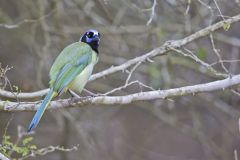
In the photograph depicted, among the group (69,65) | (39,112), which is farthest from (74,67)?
(39,112)

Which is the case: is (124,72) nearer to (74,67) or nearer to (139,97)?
(74,67)

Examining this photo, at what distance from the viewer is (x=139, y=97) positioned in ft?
14.1

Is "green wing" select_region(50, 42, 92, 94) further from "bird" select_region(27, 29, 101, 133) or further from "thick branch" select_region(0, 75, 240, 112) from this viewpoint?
"thick branch" select_region(0, 75, 240, 112)

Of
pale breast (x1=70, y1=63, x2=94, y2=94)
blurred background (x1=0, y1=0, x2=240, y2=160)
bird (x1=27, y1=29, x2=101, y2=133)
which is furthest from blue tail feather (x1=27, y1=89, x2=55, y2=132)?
blurred background (x1=0, y1=0, x2=240, y2=160)

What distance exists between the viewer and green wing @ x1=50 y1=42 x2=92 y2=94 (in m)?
4.81

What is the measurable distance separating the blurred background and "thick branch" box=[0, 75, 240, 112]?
205cm

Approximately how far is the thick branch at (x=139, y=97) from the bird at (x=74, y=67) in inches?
7.0

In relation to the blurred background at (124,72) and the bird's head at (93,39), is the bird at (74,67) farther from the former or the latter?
the blurred background at (124,72)

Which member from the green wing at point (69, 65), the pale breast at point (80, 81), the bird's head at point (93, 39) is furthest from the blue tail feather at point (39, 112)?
Answer: the bird's head at point (93, 39)

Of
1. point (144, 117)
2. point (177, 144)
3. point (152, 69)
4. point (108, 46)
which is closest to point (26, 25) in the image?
point (108, 46)

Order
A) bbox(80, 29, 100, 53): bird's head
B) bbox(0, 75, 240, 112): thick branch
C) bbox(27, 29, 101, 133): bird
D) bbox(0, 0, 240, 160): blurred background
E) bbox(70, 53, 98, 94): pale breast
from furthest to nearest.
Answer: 1. bbox(0, 0, 240, 160): blurred background
2. bbox(80, 29, 100, 53): bird's head
3. bbox(70, 53, 98, 94): pale breast
4. bbox(27, 29, 101, 133): bird
5. bbox(0, 75, 240, 112): thick branch

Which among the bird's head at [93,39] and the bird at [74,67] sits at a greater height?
the bird's head at [93,39]

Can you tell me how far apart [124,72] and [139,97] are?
8.82 ft

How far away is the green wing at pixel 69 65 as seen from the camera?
4809 mm
